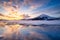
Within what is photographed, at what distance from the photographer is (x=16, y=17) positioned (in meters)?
1.86

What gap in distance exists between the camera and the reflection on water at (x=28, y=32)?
5.66 feet

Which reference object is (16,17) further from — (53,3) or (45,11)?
(53,3)

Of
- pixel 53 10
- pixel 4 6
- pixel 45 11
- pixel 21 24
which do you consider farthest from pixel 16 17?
pixel 53 10

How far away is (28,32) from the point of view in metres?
1.78

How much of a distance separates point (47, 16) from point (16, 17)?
1.55ft

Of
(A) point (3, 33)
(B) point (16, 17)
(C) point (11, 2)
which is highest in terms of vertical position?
(C) point (11, 2)

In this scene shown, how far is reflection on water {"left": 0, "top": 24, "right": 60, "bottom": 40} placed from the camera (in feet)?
5.66

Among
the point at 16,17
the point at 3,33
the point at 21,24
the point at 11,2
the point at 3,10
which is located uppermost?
the point at 11,2

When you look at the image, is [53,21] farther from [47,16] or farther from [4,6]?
[4,6]

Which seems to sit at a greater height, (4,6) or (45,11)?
(4,6)

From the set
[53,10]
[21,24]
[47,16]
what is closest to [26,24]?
[21,24]

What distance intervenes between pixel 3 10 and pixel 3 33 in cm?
35

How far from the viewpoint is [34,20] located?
1.81 metres

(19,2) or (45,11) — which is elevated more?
(19,2)
